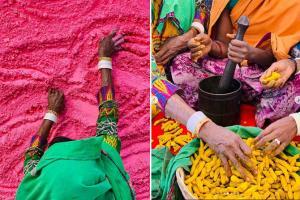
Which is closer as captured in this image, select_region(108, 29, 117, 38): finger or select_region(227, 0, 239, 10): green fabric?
select_region(227, 0, 239, 10): green fabric

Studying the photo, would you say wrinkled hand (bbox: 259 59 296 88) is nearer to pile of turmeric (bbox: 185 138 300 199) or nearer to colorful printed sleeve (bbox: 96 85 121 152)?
pile of turmeric (bbox: 185 138 300 199)

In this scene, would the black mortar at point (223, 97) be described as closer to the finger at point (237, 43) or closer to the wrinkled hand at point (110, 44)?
the finger at point (237, 43)

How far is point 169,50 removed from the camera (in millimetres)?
1188

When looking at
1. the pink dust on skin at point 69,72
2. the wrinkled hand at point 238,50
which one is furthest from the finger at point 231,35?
the pink dust on skin at point 69,72

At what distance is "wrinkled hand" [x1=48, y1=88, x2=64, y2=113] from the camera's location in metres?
1.40

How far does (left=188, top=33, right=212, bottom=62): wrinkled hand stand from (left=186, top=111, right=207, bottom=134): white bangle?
0.15 metres

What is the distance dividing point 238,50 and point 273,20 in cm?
11

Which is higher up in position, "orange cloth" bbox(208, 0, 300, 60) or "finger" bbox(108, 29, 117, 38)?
"finger" bbox(108, 29, 117, 38)

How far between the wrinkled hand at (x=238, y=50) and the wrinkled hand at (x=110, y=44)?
0.38 meters

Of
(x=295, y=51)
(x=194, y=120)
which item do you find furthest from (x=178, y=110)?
(x=295, y=51)

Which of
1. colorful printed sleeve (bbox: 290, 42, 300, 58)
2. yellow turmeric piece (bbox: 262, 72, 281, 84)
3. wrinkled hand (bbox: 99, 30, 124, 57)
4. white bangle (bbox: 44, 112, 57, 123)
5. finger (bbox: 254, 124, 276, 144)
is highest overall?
wrinkled hand (bbox: 99, 30, 124, 57)

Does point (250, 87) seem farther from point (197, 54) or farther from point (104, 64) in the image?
point (104, 64)

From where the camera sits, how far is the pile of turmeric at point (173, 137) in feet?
3.80

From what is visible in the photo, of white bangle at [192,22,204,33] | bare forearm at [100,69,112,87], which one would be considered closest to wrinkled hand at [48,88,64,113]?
bare forearm at [100,69,112,87]
